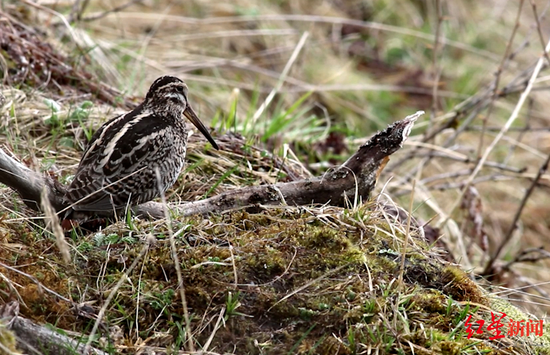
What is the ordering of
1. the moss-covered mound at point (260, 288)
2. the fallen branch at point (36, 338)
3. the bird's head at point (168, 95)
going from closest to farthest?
the fallen branch at point (36, 338)
the moss-covered mound at point (260, 288)
the bird's head at point (168, 95)

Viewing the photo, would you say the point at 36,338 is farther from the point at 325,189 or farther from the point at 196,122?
the point at 196,122

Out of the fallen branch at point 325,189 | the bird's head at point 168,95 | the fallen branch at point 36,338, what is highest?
the bird's head at point 168,95

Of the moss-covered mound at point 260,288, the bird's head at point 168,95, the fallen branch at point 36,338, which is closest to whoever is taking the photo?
the fallen branch at point 36,338

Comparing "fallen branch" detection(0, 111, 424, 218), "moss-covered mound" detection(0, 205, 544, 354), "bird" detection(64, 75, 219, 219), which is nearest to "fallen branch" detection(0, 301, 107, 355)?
"moss-covered mound" detection(0, 205, 544, 354)

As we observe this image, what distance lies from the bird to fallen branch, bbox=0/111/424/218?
0.40 feet

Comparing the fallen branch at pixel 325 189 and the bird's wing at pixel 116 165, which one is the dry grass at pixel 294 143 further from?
the bird's wing at pixel 116 165

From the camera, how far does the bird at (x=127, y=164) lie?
13.2ft

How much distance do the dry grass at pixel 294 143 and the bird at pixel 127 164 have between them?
0.88 feet

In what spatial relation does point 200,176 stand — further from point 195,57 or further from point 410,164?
point 410,164

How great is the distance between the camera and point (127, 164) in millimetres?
4199

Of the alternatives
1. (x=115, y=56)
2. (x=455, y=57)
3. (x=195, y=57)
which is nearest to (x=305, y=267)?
(x=115, y=56)

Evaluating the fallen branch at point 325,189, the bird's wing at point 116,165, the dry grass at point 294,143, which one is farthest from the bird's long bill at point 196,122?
the fallen branch at point 325,189

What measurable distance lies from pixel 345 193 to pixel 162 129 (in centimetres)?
120

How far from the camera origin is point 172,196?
4500 mm
